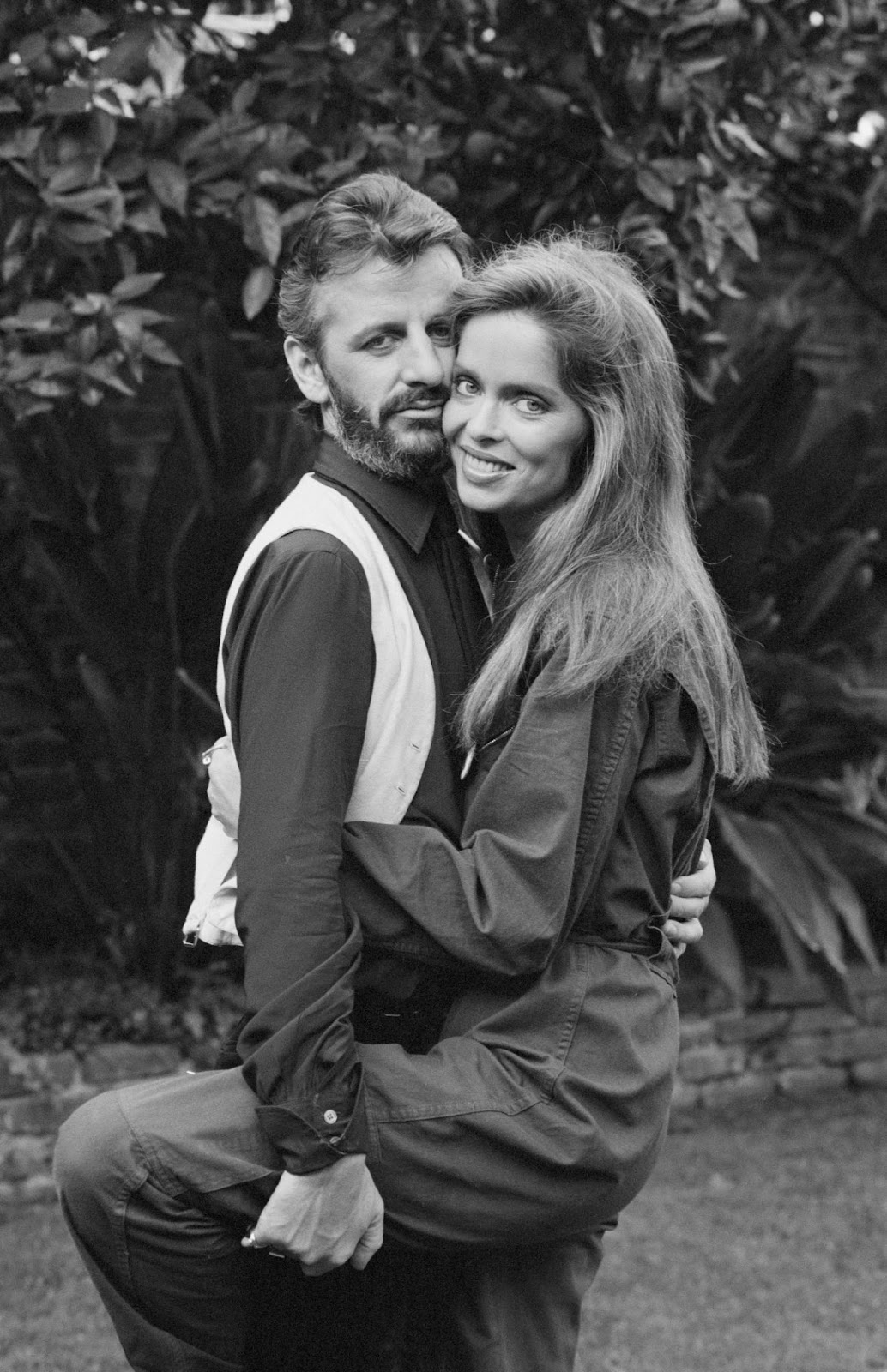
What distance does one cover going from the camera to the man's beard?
2582 mm

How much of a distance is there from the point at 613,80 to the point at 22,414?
168cm

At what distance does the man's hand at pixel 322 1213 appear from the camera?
2205 mm

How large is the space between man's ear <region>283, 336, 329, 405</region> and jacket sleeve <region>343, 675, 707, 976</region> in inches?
25.7

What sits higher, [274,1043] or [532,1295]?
[274,1043]

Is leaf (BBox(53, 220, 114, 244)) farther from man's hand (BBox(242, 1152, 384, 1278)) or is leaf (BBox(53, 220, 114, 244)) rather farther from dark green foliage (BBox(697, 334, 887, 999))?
man's hand (BBox(242, 1152, 384, 1278))

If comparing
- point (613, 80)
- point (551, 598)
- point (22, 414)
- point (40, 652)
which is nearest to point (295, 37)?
point (613, 80)

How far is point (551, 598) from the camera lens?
94.7 inches

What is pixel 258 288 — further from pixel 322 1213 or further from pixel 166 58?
pixel 322 1213

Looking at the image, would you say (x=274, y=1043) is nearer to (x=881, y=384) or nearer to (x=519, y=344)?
(x=519, y=344)

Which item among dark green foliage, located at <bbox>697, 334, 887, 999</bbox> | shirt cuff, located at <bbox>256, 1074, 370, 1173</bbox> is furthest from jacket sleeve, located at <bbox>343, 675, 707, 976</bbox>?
dark green foliage, located at <bbox>697, 334, 887, 999</bbox>

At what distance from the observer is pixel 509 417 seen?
2.48m

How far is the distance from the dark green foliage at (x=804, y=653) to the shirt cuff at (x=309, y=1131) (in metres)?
3.17

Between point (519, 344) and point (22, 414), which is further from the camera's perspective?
point (22, 414)

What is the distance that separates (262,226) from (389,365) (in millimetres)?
1477
